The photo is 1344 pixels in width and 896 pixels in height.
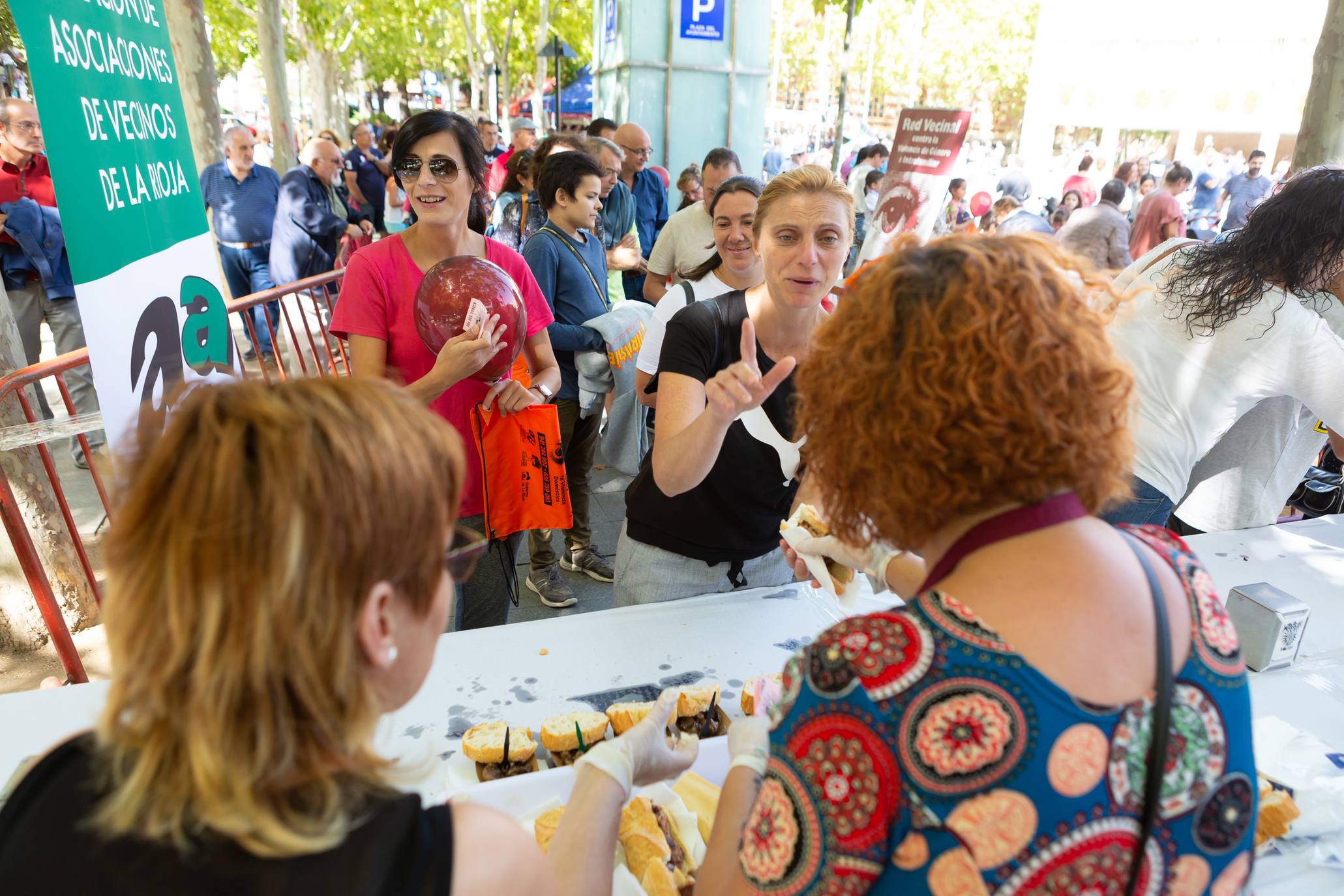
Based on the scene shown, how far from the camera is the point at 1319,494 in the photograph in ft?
12.9

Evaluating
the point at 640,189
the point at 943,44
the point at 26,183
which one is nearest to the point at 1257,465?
the point at 640,189

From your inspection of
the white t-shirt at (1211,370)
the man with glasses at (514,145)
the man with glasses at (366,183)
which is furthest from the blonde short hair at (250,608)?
the man with glasses at (366,183)

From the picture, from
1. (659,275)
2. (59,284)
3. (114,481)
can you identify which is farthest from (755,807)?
(59,284)

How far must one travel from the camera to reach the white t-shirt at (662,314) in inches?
119

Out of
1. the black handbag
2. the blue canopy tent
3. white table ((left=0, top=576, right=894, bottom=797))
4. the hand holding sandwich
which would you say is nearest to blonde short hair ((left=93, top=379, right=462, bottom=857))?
the hand holding sandwich

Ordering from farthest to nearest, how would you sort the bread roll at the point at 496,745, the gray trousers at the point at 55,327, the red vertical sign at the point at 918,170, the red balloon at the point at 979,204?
the red balloon at the point at 979,204 < the gray trousers at the point at 55,327 < the red vertical sign at the point at 918,170 < the bread roll at the point at 496,745

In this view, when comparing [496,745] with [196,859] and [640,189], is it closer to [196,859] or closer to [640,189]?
[196,859]

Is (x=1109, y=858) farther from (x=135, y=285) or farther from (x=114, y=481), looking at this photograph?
(x=135, y=285)

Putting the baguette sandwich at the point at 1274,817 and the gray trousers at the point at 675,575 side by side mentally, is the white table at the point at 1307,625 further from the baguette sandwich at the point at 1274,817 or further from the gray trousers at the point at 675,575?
the gray trousers at the point at 675,575

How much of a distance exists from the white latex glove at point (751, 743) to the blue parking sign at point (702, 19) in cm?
1104

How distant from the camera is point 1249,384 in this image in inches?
95.6

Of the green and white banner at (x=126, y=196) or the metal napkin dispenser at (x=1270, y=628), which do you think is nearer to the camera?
the green and white banner at (x=126, y=196)

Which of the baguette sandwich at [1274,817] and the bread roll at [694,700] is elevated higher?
the bread roll at [694,700]

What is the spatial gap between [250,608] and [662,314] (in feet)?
8.00
